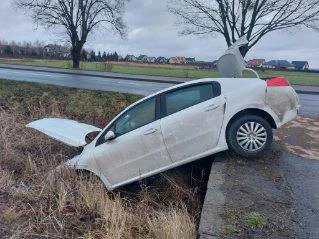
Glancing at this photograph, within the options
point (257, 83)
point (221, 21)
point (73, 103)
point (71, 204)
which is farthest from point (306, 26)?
point (71, 204)

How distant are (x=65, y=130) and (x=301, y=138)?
4.93 metres

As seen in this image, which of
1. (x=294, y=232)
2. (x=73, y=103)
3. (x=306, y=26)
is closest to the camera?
(x=294, y=232)

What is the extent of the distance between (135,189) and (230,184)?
242cm

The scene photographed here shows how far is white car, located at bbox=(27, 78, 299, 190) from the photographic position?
23.1 ft

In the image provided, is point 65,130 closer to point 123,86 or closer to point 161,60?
point 123,86

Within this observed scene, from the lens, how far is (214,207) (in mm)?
5328

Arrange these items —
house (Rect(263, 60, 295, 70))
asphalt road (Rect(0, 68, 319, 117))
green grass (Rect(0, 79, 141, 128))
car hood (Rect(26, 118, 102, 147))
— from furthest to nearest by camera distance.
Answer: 1. house (Rect(263, 60, 295, 70))
2. asphalt road (Rect(0, 68, 319, 117))
3. green grass (Rect(0, 79, 141, 128))
4. car hood (Rect(26, 118, 102, 147))

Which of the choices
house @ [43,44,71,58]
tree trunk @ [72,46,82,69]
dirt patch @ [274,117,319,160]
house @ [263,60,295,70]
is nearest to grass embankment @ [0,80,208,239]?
dirt patch @ [274,117,319,160]

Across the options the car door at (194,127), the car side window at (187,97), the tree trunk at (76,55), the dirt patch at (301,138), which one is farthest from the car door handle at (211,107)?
the tree trunk at (76,55)

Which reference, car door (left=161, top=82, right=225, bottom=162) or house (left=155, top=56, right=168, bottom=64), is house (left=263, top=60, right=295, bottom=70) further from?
car door (left=161, top=82, right=225, bottom=162)

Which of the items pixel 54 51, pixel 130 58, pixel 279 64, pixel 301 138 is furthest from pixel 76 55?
pixel 279 64

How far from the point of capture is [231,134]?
7043 mm

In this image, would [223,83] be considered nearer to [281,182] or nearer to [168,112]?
[168,112]

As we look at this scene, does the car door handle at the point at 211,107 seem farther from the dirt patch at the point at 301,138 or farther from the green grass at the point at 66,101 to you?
the green grass at the point at 66,101
